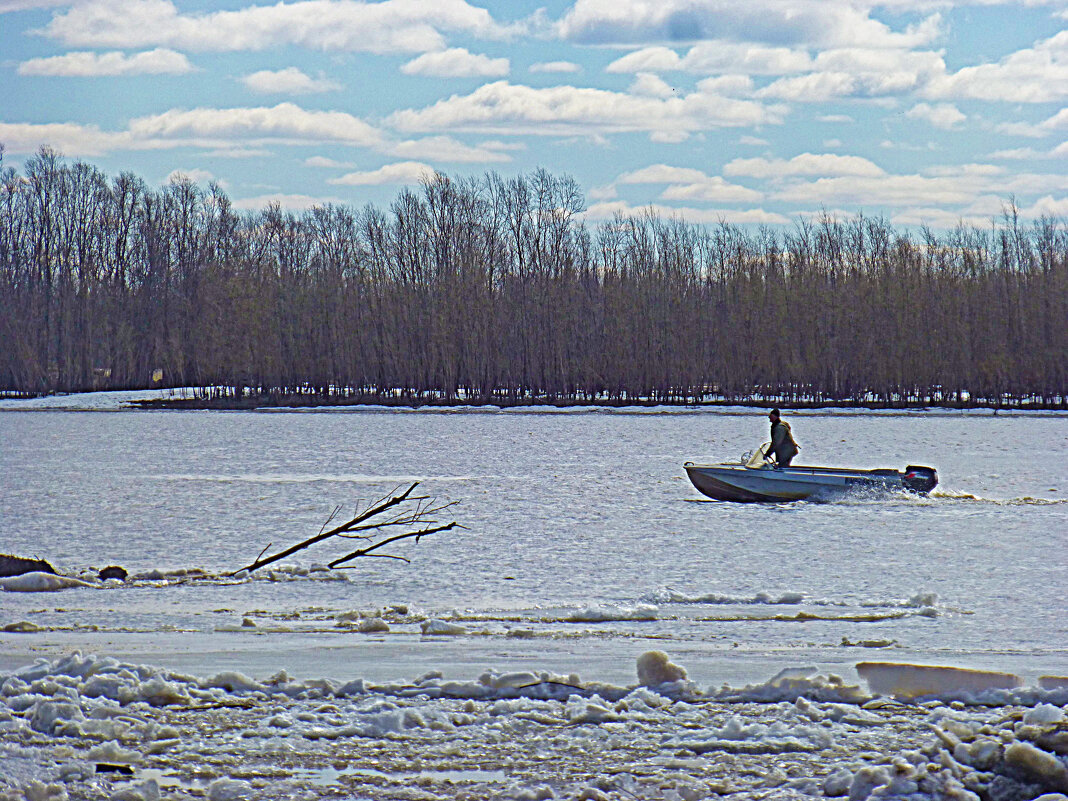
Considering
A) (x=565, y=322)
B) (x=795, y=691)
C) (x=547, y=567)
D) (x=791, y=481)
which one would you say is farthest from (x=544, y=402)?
(x=795, y=691)

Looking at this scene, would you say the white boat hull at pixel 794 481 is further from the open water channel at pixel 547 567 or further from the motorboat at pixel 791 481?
the open water channel at pixel 547 567

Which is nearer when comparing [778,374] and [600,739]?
[600,739]

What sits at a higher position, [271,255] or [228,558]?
[271,255]

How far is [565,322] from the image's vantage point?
7025 cm

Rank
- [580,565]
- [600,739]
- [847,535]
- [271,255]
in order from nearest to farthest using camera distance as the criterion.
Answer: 1. [600,739]
2. [580,565]
3. [847,535]
4. [271,255]

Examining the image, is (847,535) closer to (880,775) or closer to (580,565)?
(580,565)

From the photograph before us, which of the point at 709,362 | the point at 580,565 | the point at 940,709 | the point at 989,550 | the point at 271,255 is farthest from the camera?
the point at 271,255

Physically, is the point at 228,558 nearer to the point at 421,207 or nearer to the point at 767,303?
the point at 767,303

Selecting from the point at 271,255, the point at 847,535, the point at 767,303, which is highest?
the point at 271,255

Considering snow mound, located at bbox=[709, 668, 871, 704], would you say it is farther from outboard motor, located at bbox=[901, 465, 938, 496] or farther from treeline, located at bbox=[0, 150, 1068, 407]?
treeline, located at bbox=[0, 150, 1068, 407]

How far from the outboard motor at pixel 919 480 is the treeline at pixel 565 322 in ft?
140

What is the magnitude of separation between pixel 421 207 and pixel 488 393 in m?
14.4

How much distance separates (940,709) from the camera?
677cm

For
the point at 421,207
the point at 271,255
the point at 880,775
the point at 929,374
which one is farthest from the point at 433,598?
the point at 271,255
